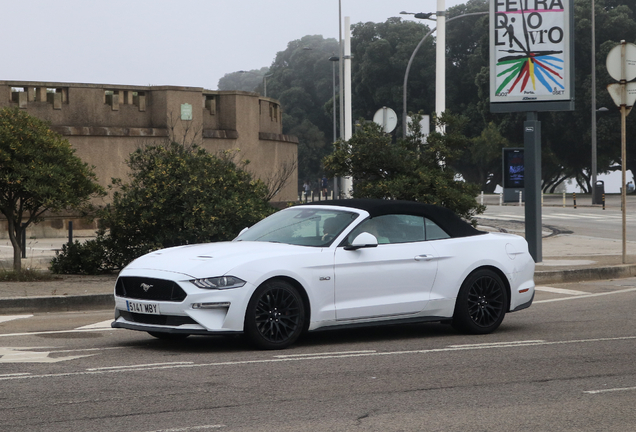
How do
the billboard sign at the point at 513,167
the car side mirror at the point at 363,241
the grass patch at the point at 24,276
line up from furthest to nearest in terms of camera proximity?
the billboard sign at the point at 513,167 → the grass patch at the point at 24,276 → the car side mirror at the point at 363,241

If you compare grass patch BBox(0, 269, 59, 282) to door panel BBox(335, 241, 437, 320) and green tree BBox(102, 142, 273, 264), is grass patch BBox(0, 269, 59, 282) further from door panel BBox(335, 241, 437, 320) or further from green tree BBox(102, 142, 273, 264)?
door panel BBox(335, 241, 437, 320)

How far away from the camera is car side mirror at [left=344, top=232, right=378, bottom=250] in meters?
8.39

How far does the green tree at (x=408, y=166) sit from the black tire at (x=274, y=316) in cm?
829

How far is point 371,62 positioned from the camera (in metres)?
83.5

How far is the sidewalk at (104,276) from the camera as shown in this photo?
38.8ft

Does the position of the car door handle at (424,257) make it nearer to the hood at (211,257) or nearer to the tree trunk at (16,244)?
the hood at (211,257)

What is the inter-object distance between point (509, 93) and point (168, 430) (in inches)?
543

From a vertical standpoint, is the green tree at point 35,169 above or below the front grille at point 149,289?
above

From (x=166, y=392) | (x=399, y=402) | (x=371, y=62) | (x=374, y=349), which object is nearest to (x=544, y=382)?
(x=399, y=402)

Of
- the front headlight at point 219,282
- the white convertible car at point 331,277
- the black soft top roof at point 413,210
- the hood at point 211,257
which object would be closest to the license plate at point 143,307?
the white convertible car at point 331,277

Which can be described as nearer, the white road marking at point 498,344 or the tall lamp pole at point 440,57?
the white road marking at point 498,344

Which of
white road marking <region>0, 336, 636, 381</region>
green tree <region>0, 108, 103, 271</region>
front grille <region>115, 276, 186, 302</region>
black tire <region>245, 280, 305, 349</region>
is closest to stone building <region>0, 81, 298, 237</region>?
green tree <region>0, 108, 103, 271</region>

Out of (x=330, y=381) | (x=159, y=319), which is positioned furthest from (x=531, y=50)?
(x=330, y=381)

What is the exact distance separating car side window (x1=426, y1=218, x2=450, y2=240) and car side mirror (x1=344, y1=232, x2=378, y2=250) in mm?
998
